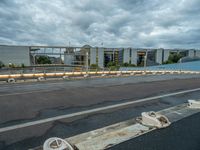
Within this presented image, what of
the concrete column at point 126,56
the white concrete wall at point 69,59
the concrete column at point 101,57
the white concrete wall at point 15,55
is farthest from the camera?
the concrete column at point 126,56

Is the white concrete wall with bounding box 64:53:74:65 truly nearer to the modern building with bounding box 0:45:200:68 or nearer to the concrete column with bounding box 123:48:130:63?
the modern building with bounding box 0:45:200:68

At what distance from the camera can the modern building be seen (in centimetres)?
6450

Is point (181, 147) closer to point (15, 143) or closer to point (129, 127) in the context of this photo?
point (129, 127)

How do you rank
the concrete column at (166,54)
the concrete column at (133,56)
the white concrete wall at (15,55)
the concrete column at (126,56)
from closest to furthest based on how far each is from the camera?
1. the white concrete wall at (15,55)
2. the concrete column at (133,56)
3. the concrete column at (126,56)
4. the concrete column at (166,54)

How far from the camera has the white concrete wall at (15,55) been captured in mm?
63438

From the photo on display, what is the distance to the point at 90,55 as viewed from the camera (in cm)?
9144

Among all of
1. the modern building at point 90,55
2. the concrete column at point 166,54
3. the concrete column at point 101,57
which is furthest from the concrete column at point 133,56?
the concrete column at point 166,54

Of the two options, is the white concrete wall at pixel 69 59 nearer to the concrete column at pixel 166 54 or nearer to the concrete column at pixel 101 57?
the concrete column at pixel 101 57

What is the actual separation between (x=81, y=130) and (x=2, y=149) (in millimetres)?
1610

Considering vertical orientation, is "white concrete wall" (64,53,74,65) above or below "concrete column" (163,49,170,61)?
below

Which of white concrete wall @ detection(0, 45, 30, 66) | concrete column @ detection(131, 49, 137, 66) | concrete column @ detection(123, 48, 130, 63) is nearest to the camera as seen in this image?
white concrete wall @ detection(0, 45, 30, 66)

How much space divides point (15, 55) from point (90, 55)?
3690 centimetres

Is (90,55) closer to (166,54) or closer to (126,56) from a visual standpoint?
(126,56)

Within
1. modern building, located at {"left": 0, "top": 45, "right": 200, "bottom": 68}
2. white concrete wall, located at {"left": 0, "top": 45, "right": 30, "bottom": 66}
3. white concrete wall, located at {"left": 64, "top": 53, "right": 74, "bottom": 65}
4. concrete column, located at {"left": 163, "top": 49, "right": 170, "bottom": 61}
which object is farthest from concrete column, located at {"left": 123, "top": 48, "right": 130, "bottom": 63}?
white concrete wall, located at {"left": 0, "top": 45, "right": 30, "bottom": 66}
